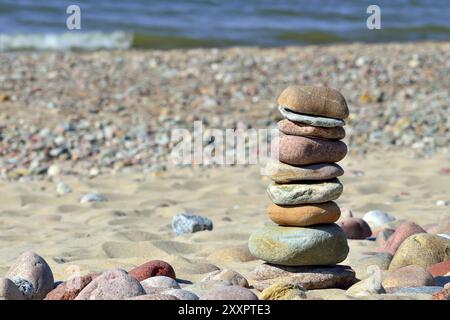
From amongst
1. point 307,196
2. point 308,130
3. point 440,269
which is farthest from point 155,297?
point 440,269

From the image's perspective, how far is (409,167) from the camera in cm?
720

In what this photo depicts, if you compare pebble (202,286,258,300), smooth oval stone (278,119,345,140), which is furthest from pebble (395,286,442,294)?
smooth oval stone (278,119,345,140)

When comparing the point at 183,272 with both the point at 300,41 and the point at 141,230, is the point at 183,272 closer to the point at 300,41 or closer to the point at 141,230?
the point at 141,230

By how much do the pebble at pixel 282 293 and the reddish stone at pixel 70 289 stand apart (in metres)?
0.74

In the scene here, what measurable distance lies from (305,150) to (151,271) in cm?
87

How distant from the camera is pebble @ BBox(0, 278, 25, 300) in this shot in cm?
329

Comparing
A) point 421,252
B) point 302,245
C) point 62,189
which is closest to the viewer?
point 302,245

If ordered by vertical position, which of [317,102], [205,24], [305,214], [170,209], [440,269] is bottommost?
[170,209]

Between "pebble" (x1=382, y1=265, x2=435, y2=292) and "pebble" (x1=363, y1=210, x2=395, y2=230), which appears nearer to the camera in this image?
"pebble" (x1=382, y1=265, x2=435, y2=292)

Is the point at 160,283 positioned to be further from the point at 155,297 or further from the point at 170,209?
the point at 170,209

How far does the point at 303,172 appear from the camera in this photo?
12.4 feet

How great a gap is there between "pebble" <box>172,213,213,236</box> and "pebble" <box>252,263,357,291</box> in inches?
52.4

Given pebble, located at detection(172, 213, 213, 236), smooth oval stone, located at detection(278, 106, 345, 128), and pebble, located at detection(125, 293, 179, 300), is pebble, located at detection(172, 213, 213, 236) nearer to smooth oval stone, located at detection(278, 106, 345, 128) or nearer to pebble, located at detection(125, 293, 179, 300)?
smooth oval stone, located at detection(278, 106, 345, 128)
